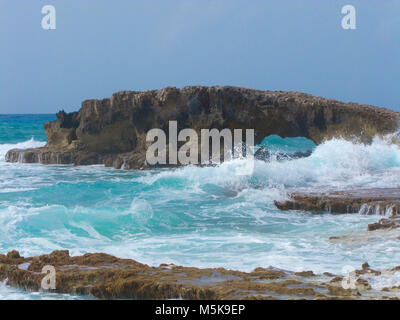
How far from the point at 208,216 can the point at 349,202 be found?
9.07 feet

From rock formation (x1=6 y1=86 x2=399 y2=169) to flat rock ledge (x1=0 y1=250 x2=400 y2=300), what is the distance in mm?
13533

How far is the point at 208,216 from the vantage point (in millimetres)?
9992

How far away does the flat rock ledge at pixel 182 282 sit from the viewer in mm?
4426

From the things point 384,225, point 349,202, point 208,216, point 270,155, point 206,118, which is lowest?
point 208,216

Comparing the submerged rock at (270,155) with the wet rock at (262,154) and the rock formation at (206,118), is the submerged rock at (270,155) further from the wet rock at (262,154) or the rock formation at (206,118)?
the rock formation at (206,118)

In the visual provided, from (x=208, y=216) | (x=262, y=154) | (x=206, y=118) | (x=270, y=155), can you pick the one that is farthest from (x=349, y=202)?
(x=206, y=118)

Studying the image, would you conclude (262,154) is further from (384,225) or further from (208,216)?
(384,225)

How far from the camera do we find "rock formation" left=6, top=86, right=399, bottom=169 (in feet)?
60.0

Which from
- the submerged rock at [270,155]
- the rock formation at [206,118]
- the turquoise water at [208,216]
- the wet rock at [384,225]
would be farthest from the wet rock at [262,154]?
the wet rock at [384,225]

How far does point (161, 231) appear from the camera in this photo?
8.89 meters

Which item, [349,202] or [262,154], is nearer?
[349,202]

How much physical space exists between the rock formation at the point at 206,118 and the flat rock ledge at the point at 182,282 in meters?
13.5
